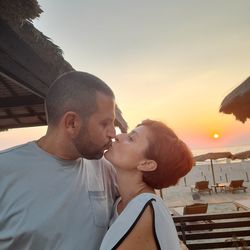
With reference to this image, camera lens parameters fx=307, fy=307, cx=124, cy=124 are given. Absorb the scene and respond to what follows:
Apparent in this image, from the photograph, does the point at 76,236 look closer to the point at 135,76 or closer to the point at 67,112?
the point at 67,112

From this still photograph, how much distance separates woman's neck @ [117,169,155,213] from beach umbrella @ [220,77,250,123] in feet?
10.6

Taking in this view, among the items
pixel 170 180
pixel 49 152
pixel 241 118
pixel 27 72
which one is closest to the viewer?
pixel 49 152

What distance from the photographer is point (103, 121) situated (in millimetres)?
1636

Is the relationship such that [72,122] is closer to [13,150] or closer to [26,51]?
[13,150]

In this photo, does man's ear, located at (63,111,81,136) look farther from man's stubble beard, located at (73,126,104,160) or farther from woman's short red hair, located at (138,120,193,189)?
woman's short red hair, located at (138,120,193,189)

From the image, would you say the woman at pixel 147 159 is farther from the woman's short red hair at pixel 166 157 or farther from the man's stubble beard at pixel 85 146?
the man's stubble beard at pixel 85 146

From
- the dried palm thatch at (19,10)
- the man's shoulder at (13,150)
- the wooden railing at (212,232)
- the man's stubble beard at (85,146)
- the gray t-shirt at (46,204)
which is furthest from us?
the wooden railing at (212,232)

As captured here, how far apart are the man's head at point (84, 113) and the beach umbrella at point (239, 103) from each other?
3.25 m

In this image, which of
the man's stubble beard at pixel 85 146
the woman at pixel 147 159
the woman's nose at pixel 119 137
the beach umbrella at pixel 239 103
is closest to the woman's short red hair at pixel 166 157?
the woman at pixel 147 159

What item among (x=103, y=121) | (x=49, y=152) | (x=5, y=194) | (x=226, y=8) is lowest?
(x=5, y=194)

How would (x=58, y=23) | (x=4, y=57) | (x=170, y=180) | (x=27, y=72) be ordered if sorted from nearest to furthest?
(x=170, y=180) < (x=4, y=57) < (x=27, y=72) < (x=58, y=23)

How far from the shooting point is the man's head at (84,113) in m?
1.61

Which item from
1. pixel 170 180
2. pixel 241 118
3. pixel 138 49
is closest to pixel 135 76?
pixel 138 49

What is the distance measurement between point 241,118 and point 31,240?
4.88 meters
